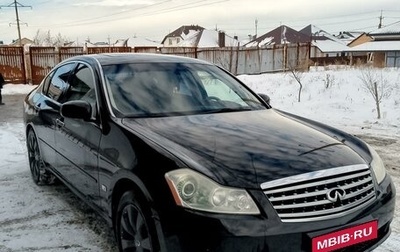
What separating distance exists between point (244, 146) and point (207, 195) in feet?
1.65

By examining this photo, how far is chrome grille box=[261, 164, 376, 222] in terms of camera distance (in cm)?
215

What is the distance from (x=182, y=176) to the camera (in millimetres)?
2260

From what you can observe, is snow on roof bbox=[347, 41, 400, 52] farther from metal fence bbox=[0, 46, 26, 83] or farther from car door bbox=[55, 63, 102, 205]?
car door bbox=[55, 63, 102, 205]

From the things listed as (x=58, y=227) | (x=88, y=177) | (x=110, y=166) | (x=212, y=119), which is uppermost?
(x=212, y=119)

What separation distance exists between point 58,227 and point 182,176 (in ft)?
6.39

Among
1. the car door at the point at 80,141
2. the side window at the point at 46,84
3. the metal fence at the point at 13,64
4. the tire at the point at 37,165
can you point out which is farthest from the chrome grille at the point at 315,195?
the metal fence at the point at 13,64

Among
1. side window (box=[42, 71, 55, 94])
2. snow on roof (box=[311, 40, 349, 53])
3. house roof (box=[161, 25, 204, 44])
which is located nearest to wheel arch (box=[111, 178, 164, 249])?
side window (box=[42, 71, 55, 94])

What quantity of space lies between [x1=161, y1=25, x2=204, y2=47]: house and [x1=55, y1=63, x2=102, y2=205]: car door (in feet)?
212

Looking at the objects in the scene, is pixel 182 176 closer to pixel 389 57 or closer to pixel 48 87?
pixel 48 87

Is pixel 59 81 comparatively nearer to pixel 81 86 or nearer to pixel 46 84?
pixel 46 84

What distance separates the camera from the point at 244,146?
255 cm

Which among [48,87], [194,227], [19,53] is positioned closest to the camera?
[194,227]

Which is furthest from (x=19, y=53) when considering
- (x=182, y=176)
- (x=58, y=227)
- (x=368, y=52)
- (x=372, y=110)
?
(x=368, y=52)

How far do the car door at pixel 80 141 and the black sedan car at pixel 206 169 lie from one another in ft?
0.04
